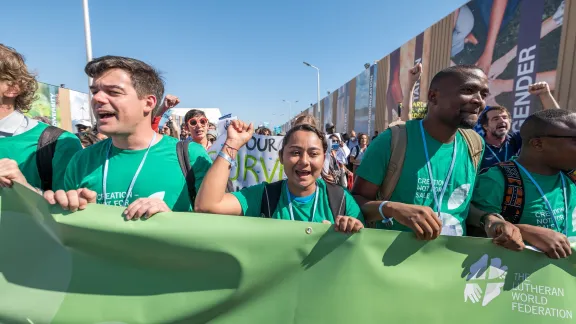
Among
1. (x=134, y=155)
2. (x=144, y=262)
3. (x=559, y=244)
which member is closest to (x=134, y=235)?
(x=144, y=262)

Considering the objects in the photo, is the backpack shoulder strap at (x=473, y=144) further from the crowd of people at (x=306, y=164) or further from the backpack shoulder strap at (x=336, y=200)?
the backpack shoulder strap at (x=336, y=200)

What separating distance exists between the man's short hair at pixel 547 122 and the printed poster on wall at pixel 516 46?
274 inches

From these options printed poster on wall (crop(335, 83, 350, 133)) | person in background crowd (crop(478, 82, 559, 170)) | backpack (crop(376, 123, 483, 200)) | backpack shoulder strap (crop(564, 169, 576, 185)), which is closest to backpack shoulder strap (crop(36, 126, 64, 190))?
backpack (crop(376, 123, 483, 200))

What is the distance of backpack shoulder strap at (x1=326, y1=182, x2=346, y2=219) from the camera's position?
1739mm

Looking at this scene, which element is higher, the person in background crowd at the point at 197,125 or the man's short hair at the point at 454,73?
the man's short hair at the point at 454,73

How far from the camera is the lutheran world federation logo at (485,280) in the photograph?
1.48 meters

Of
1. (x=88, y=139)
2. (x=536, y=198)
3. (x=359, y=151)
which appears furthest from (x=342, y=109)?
(x=536, y=198)

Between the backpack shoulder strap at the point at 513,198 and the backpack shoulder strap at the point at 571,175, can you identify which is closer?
the backpack shoulder strap at the point at 513,198

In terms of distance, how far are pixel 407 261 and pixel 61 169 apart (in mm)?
1910

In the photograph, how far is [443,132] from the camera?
1.90m

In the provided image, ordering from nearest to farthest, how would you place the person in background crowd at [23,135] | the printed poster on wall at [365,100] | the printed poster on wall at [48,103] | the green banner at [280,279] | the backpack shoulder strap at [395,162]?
1. the green banner at [280,279]
2. the person in background crowd at [23,135]
3. the backpack shoulder strap at [395,162]
4. the printed poster on wall at [48,103]
5. the printed poster on wall at [365,100]

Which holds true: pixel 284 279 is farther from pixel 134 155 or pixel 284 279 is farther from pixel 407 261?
pixel 134 155

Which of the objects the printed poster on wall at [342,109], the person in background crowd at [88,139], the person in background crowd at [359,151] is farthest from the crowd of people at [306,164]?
the printed poster on wall at [342,109]

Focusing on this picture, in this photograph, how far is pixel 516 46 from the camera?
813 centimetres
